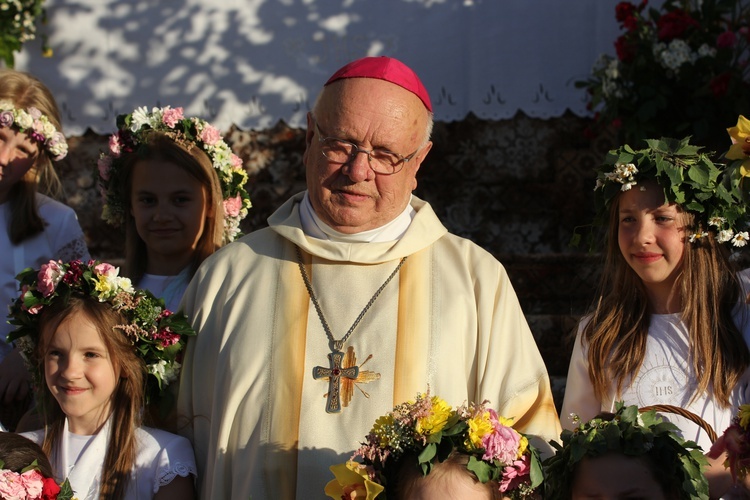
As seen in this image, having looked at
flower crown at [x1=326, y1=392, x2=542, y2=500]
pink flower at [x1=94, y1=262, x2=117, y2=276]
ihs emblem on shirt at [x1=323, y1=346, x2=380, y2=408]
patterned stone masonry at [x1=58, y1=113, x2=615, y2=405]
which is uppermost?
patterned stone masonry at [x1=58, y1=113, x2=615, y2=405]

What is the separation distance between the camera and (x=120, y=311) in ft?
Answer: 15.5

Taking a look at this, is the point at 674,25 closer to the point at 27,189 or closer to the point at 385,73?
the point at 385,73

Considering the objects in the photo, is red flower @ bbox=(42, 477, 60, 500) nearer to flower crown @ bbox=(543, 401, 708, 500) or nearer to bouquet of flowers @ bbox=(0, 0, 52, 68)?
flower crown @ bbox=(543, 401, 708, 500)

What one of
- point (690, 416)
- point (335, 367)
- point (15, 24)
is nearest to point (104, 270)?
point (335, 367)

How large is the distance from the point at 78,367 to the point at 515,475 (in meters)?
1.74

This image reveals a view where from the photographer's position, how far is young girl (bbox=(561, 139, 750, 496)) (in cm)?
496

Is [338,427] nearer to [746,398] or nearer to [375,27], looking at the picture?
[746,398]

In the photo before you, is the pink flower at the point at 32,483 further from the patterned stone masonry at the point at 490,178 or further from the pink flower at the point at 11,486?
the patterned stone masonry at the point at 490,178

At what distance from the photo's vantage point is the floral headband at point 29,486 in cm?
390

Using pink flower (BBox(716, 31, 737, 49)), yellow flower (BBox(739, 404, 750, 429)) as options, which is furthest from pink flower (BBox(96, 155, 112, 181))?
pink flower (BBox(716, 31, 737, 49))

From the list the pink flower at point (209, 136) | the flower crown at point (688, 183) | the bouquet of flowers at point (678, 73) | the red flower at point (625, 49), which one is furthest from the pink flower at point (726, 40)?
the pink flower at point (209, 136)

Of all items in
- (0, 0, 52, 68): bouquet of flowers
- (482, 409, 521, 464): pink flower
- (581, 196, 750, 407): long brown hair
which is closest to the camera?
(482, 409, 521, 464): pink flower

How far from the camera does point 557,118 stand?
8969mm

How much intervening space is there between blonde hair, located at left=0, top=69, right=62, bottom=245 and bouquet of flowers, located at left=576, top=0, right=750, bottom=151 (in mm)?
3712
